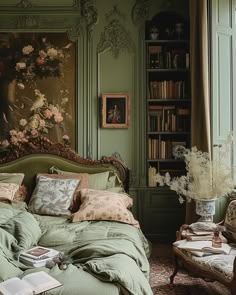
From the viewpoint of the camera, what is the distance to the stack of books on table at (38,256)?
84.4 inches

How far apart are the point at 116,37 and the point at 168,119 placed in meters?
1.14

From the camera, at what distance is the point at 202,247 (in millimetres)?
2801

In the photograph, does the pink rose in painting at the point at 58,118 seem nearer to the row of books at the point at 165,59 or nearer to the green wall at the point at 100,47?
the green wall at the point at 100,47

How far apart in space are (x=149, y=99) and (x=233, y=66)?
1036 millimetres

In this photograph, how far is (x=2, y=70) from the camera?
14.2 ft

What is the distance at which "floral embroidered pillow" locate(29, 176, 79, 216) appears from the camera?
3533 millimetres

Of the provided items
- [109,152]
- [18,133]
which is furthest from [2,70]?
[109,152]

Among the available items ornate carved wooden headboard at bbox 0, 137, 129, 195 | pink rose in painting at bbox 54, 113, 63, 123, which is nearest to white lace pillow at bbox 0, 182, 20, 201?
ornate carved wooden headboard at bbox 0, 137, 129, 195

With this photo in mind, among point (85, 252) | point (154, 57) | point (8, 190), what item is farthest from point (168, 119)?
point (85, 252)

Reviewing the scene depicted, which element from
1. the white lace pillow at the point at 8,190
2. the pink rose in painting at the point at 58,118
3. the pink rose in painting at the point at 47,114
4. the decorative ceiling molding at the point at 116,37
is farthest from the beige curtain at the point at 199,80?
the white lace pillow at the point at 8,190

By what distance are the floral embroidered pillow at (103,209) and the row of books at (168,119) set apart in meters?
1.19

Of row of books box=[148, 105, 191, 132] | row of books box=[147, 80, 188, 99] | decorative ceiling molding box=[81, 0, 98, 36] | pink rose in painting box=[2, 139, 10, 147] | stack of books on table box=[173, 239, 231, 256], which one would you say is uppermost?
decorative ceiling molding box=[81, 0, 98, 36]

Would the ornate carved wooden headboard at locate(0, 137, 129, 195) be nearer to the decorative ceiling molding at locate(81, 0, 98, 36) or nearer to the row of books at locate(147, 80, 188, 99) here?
the row of books at locate(147, 80, 188, 99)

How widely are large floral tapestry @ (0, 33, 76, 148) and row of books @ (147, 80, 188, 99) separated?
99cm
